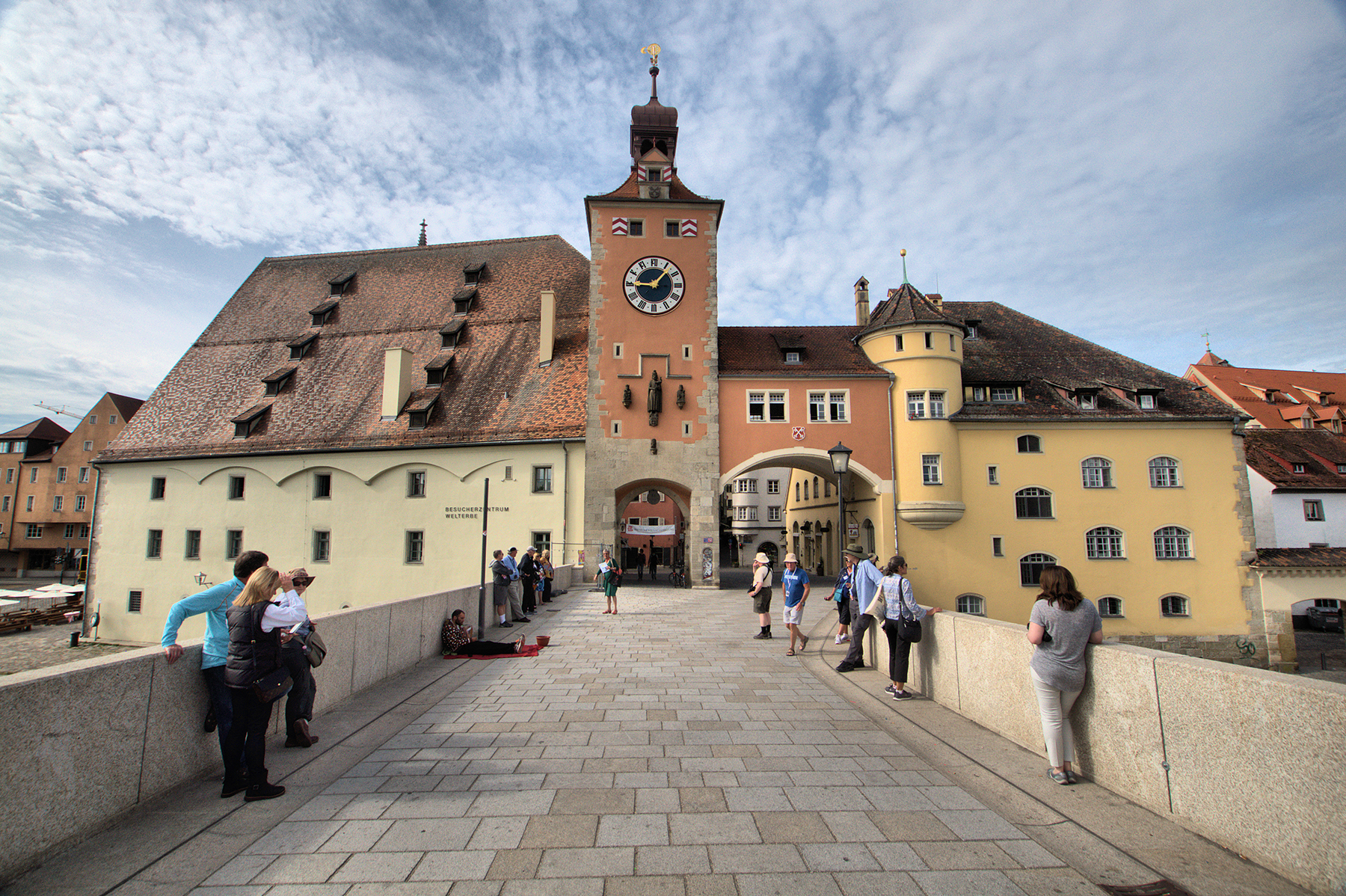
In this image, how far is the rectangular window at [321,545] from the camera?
95.5 feet

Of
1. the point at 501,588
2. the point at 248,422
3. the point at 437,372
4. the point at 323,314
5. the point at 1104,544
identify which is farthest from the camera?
the point at 323,314

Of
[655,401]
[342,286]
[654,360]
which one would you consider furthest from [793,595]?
[342,286]

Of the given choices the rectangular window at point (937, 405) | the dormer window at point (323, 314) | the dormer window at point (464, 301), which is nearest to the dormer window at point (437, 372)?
the dormer window at point (464, 301)

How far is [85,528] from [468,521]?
169ft

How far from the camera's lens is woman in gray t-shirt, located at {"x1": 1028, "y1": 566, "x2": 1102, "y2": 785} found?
525 centimetres

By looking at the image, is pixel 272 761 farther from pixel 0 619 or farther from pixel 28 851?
pixel 0 619

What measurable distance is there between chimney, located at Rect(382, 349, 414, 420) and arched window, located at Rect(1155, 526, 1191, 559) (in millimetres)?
33259

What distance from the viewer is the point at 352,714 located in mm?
7414

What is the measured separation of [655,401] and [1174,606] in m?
23.5

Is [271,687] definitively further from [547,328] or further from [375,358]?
[375,358]

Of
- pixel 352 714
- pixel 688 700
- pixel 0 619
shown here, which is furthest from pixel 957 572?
pixel 0 619

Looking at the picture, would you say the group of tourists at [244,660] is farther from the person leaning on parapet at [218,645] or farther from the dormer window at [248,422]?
the dormer window at [248,422]

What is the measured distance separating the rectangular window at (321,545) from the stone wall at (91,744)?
26.0 meters

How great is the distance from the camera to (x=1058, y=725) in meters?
5.34
